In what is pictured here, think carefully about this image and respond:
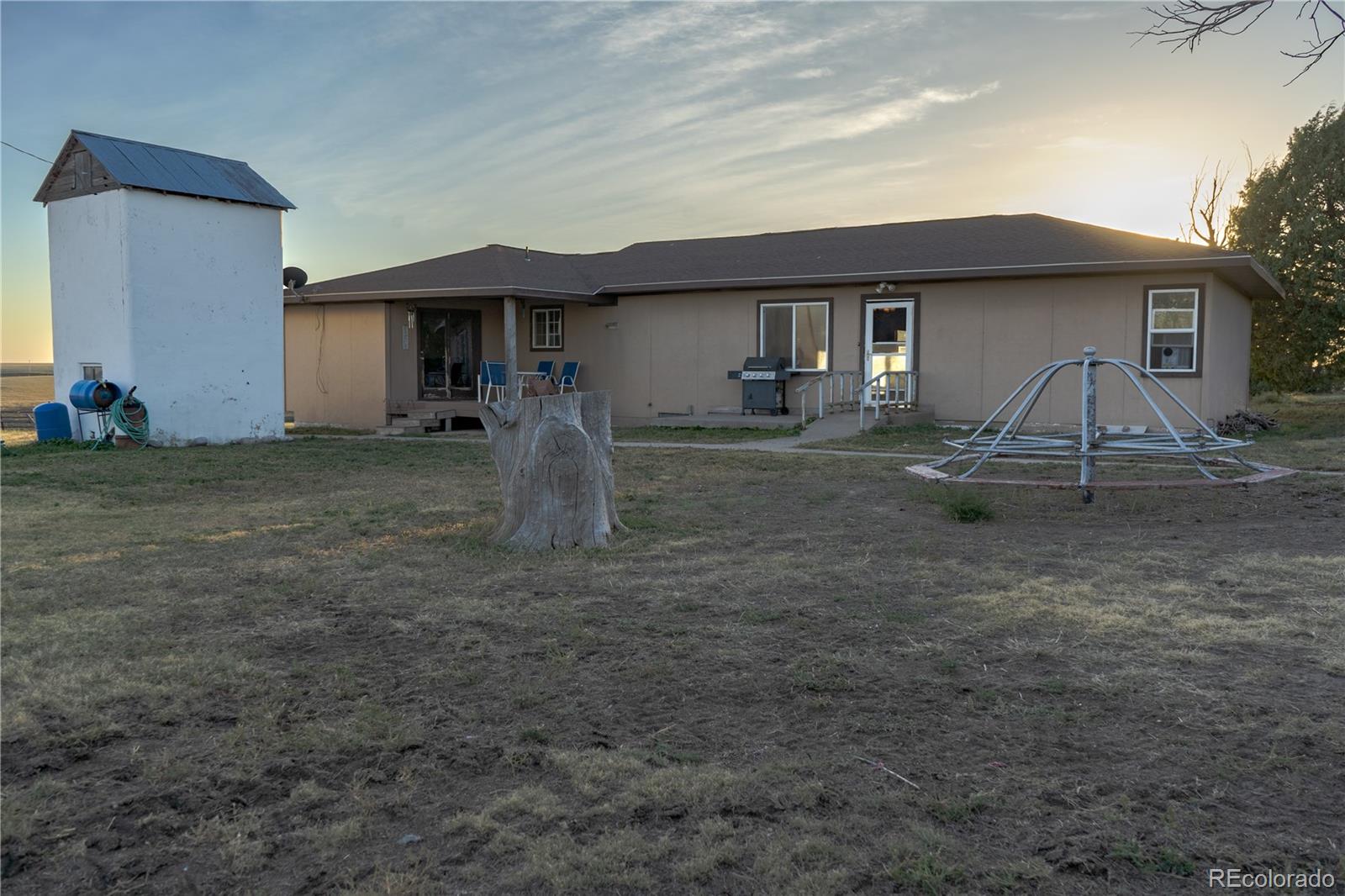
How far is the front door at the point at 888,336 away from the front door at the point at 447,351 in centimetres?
942

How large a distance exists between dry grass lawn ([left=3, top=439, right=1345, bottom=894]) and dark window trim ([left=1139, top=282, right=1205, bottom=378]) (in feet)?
31.6

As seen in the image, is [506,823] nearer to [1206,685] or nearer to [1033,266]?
[1206,685]

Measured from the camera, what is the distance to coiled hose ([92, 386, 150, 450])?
1528cm

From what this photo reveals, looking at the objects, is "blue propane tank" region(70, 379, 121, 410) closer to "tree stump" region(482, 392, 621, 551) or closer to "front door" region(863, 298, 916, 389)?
"tree stump" region(482, 392, 621, 551)

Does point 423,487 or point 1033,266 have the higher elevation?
point 1033,266

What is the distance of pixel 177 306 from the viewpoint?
16.1 metres

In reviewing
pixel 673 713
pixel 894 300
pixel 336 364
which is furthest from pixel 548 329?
pixel 673 713

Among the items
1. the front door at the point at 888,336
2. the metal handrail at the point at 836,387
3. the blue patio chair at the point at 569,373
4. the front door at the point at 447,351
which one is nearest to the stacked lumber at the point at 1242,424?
the front door at the point at 888,336

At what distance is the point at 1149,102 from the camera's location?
531 inches

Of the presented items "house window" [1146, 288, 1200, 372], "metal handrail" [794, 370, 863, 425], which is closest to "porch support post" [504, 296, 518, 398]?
"metal handrail" [794, 370, 863, 425]

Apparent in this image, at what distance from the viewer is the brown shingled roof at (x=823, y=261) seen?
16406mm

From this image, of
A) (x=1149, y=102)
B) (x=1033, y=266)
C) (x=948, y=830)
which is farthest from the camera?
(x=1033, y=266)

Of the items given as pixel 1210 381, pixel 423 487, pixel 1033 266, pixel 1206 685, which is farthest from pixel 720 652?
pixel 1210 381

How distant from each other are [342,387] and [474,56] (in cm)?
793
